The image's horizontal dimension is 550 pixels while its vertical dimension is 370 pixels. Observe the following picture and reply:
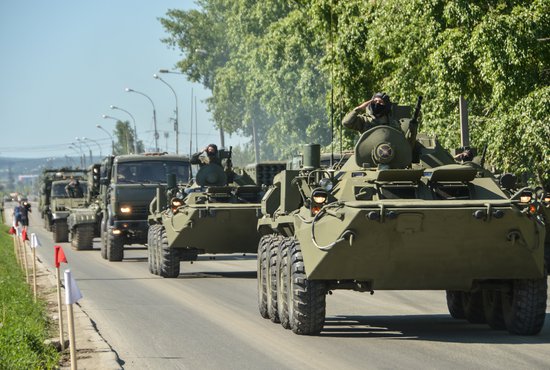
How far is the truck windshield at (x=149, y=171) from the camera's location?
1305 inches

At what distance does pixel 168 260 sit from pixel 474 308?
11246 mm

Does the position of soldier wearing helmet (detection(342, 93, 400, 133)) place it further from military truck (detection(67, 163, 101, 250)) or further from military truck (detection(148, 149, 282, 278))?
military truck (detection(67, 163, 101, 250))

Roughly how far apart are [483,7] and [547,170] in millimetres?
4522

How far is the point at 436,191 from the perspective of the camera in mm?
14203

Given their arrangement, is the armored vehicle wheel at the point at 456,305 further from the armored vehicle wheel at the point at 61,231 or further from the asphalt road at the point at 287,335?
the armored vehicle wheel at the point at 61,231

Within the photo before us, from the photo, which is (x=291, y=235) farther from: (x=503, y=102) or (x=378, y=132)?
(x=503, y=102)

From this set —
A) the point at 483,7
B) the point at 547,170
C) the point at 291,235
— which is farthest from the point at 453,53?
the point at 291,235

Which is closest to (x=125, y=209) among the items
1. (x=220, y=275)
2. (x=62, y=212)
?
(x=220, y=275)

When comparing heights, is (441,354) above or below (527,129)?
below

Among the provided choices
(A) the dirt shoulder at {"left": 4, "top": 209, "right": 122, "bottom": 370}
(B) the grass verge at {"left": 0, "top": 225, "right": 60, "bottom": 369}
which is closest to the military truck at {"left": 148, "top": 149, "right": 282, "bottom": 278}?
(B) the grass verge at {"left": 0, "top": 225, "right": 60, "bottom": 369}

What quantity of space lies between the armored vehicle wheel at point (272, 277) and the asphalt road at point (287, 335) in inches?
6.7

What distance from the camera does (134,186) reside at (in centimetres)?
3312

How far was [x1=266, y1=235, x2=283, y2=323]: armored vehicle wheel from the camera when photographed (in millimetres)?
15430

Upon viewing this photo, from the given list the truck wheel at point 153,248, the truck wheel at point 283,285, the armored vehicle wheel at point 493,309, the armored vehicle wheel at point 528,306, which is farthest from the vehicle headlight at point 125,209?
the armored vehicle wheel at point 528,306
